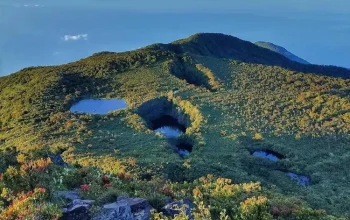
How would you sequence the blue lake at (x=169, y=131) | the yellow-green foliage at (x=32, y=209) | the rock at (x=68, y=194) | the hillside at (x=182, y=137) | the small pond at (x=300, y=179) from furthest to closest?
1. the blue lake at (x=169, y=131)
2. the small pond at (x=300, y=179)
3. the hillside at (x=182, y=137)
4. the rock at (x=68, y=194)
5. the yellow-green foliage at (x=32, y=209)

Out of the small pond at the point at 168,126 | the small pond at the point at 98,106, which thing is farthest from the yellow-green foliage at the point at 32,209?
the small pond at the point at 98,106

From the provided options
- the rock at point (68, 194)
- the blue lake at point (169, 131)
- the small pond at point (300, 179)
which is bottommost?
the small pond at point (300, 179)

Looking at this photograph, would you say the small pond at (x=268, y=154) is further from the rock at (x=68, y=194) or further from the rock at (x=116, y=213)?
the rock at (x=116, y=213)

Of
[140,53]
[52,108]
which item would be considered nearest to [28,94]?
[52,108]

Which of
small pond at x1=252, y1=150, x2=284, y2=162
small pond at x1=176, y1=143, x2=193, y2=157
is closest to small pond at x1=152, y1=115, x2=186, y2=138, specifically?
small pond at x1=176, y1=143, x2=193, y2=157

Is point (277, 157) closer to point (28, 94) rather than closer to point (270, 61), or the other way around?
point (28, 94)

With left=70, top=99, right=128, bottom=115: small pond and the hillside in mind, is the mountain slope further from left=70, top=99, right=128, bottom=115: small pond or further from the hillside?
left=70, top=99, right=128, bottom=115: small pond

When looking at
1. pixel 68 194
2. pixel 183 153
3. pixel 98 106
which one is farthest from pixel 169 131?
pixel 68 194
